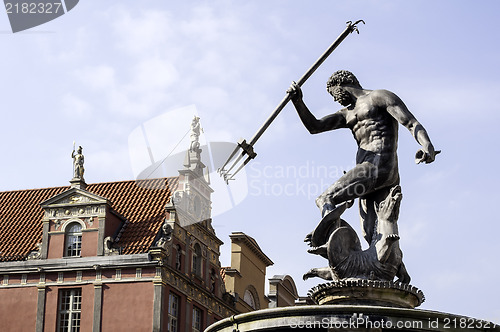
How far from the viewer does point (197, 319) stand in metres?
37.1

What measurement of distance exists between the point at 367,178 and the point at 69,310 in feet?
85.9

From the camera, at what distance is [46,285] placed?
3506cm

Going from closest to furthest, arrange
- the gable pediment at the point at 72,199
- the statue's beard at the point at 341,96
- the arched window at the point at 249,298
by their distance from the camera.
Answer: the statue's beard at the point at 341,96 → the gable pediment at the point at 72,199 → the arched window at the point at 249,298

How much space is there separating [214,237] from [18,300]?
28.7ft

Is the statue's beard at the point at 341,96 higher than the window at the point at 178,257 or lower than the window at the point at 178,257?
lower

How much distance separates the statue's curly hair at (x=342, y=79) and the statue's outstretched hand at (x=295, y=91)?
52 centimetres

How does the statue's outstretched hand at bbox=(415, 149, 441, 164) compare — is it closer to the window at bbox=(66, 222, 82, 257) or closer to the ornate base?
the ornate base

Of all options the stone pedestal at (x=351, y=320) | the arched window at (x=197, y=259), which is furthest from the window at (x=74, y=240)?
the stone pedestal at (x=351, y=320)

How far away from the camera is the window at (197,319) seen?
120 ft

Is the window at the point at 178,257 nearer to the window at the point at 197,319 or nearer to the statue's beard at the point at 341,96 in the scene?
the window at the point at 197,319

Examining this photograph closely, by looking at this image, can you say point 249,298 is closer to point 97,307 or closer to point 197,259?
point 197,259

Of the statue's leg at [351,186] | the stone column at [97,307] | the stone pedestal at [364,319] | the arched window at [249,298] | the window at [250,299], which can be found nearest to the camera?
the stone pedestal at [364,319]

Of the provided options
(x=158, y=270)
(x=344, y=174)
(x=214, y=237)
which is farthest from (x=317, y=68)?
(x=214, y=237)

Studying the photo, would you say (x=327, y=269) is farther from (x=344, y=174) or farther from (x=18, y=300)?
(x=18, y=300)
